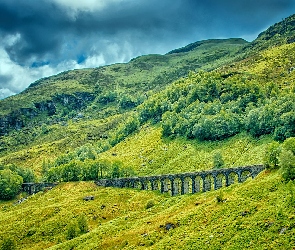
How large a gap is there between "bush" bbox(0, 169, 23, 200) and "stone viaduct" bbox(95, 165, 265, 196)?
141 feet

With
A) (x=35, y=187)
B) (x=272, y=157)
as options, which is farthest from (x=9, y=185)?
(x=272, y=157)

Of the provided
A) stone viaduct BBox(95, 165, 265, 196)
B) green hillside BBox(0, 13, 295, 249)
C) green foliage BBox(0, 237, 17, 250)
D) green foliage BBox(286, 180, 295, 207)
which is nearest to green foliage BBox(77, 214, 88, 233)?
green hillside BBox(0, 13, 295, 249)

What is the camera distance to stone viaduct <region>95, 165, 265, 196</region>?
102 m

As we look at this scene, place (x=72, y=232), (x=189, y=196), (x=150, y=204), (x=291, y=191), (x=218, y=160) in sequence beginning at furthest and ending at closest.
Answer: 1. (x=218, y=160)
2. (x=150, y=204)
3. (x=189, y=196)
4. (x=72, y=232)
5. (x=291, y=191)

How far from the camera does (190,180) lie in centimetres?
12250

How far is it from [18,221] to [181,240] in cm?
6464

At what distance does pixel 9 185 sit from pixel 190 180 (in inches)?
3235

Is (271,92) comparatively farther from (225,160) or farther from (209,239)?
(209,239)

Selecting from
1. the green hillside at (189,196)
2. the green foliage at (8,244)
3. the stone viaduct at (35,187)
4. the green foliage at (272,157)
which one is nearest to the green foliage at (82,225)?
the green hillside at (189,196)

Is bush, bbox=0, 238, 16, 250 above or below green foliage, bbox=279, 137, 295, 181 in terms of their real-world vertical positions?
below

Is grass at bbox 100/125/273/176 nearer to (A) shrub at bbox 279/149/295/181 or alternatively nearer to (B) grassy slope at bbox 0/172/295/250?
(B) grassy slope at bbox 0/172/295/250

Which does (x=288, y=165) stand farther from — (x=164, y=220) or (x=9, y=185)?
(x=9, y=185)

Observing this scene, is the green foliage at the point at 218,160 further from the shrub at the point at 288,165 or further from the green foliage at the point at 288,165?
the shrub at the point at 288,165

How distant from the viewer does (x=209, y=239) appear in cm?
6147
